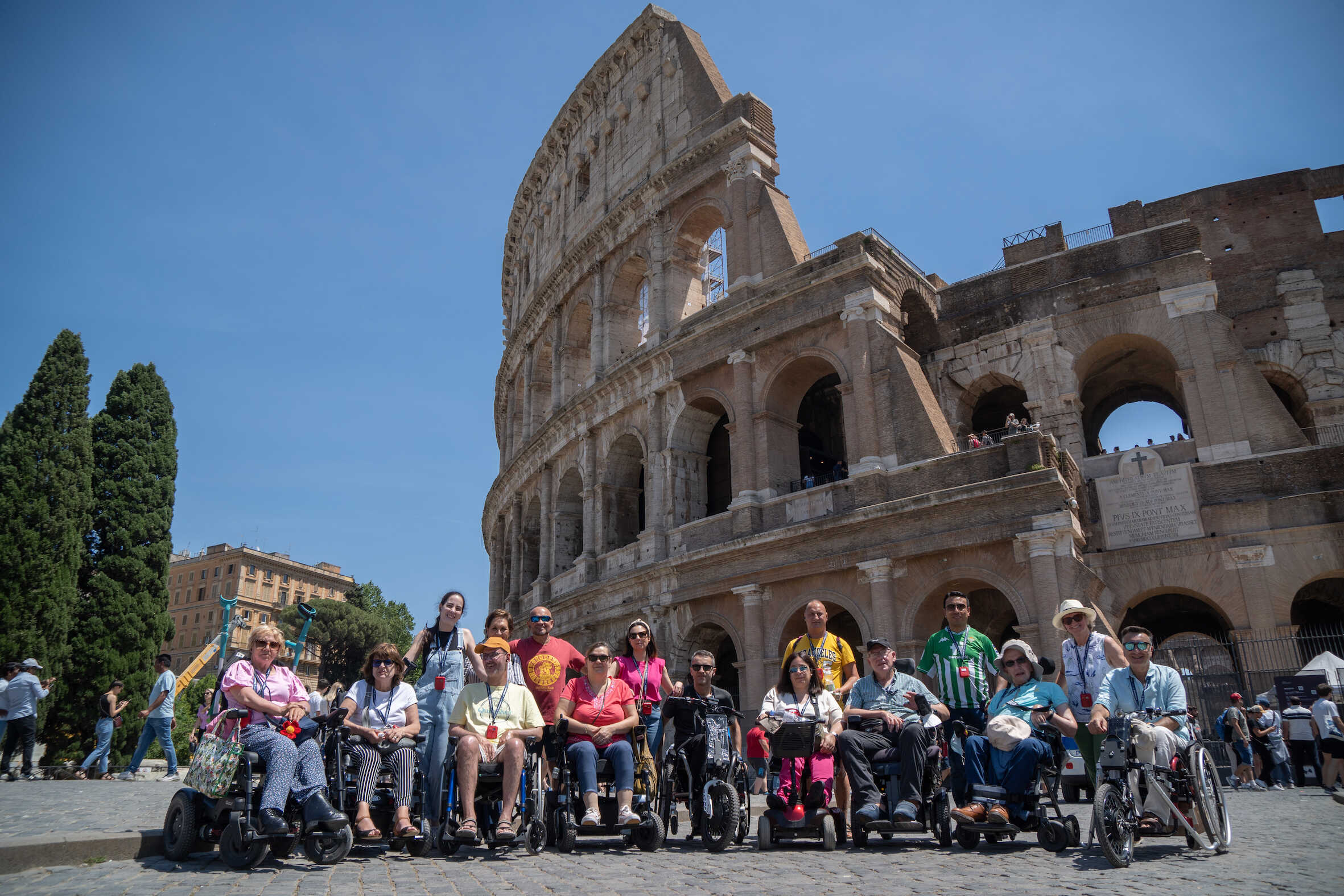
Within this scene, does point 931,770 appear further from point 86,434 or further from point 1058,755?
point 86,434

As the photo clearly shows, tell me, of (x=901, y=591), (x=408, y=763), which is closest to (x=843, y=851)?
(x=408, y=763)

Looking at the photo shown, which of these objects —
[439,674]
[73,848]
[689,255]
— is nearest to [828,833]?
[439,674]

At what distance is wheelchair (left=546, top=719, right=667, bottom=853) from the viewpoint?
573 cm

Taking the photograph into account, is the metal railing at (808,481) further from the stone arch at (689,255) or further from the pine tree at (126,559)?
the pine tree at (126,559)

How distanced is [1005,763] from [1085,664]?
3.75 feet

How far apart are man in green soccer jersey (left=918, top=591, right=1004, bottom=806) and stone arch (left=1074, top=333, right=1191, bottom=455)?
11281mm

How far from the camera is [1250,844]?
525 cm

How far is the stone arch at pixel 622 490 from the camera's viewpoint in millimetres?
19672

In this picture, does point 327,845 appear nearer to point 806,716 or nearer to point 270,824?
point 270,824

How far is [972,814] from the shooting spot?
5.22 meters

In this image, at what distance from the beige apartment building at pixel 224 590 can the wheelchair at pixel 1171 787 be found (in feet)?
221

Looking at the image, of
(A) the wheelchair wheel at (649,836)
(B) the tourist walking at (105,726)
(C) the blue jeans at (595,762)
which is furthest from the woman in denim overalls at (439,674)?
(B) the tourist walking at (105,726)

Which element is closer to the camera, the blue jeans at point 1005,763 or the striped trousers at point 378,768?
the blue jeans at point 1005,763

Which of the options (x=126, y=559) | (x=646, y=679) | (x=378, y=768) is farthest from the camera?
(x=126, y=559)
